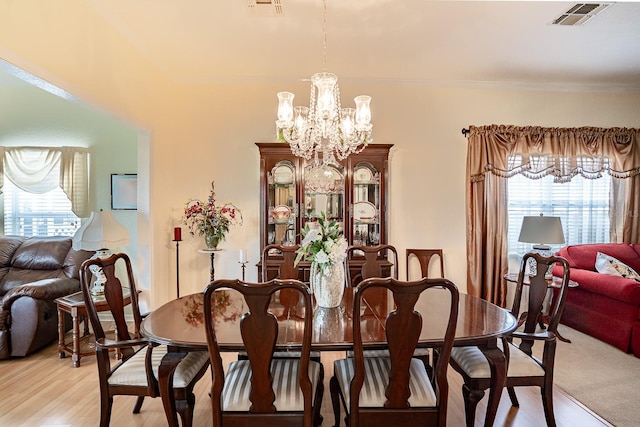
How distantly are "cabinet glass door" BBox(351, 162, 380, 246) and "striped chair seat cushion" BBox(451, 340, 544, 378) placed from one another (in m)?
1.99

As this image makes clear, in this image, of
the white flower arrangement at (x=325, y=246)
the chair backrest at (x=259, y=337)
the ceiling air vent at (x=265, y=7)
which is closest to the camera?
the chair backrest at (x=259, y=337)

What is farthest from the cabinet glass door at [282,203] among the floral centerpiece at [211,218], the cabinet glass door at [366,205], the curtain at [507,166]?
the curtain at [507,166]

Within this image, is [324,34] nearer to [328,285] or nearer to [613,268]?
[328,285]

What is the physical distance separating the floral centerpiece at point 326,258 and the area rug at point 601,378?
192 centimetres

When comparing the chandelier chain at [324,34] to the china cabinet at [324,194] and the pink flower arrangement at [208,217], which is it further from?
the pink flower arrangement at [208,217]

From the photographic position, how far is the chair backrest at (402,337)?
1.51 m

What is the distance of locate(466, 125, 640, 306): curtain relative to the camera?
424 centimetres

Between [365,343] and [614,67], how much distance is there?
13.8 ft

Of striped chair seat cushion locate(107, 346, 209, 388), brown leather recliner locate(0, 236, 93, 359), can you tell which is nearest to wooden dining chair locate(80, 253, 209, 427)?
striped chair seat cushion locate(107, 346, 209, 388)

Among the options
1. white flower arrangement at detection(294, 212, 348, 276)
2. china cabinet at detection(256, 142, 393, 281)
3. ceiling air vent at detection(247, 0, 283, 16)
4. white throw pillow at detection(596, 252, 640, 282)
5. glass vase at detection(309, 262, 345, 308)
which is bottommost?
white throw pillow at detection(596, 252, 640, 282)

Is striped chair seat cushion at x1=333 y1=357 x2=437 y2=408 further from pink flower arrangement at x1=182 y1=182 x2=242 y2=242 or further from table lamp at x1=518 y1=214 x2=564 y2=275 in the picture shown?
table lamp at x1=518 y1=214 x2=564 y2=275

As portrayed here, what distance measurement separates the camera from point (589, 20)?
291cm

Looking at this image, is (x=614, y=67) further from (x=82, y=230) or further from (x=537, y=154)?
(x=82, y=230)

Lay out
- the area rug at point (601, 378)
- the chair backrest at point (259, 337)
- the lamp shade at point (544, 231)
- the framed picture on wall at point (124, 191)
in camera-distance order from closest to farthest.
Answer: the chair backrest at point (259, 337), the area rug at point (601, 378), the lamp shade at point (544, 231), the framed picture on wall at point (124, 191)
